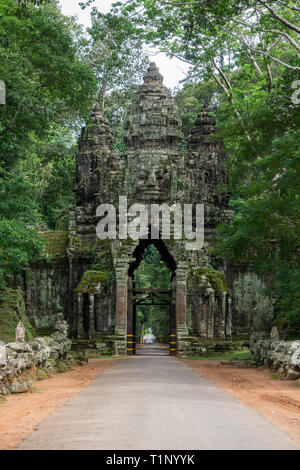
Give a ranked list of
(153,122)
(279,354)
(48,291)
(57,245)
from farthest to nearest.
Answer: (57,245) < (48,291) < (153,122) < (279,354)

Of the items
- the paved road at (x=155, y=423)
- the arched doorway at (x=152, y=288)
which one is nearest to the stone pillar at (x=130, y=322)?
the arched doorway at (x=152, y=288)

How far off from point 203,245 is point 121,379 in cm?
1710

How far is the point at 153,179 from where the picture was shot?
107 ft

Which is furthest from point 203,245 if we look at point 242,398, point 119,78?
point 119,78

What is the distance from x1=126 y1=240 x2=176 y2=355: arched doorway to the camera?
107ft

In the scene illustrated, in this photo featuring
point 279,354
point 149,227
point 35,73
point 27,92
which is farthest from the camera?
point 149,227

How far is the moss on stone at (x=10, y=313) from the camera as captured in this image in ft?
79.2

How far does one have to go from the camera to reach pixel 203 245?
3294 centimetres

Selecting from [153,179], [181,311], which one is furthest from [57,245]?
[181,311]

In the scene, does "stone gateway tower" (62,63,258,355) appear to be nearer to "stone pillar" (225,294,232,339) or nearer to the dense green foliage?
"stone pillar" (225,294,232,339)

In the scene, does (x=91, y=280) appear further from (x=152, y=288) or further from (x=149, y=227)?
(x=152, y=288)

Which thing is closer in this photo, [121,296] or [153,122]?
[121,296]

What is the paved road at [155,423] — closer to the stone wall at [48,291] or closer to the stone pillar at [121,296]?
the stone pillar at [121,296]

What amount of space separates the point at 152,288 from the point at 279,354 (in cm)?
1859
